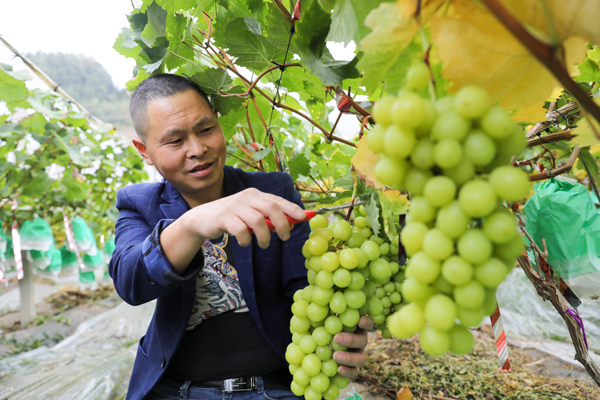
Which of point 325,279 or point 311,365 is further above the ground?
point 325,279

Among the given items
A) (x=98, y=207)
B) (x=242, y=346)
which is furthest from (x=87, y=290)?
(x=242, y=346)

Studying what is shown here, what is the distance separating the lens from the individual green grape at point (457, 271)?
30 cm

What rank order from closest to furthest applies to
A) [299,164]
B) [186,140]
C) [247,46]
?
[247,46], [186,140], [299,164]

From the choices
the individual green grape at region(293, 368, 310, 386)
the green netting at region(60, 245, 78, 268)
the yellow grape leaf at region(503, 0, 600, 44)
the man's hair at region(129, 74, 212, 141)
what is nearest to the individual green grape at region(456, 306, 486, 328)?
the yellow grape leaf at region(503, 0, 600, 44)

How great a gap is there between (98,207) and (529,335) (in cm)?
466

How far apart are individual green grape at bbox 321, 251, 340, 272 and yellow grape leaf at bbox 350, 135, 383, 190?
0.46 feet

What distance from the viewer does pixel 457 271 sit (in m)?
0.30

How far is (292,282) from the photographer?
1137 millimetres

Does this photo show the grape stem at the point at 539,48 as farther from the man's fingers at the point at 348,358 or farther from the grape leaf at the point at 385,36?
the man's fingers at the point at 348,358

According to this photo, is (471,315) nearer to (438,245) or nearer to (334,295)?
(438,245)

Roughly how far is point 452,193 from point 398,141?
6 cm

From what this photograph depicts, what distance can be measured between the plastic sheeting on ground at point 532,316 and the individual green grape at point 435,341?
1.93 metres

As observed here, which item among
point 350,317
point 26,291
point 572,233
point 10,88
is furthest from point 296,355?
point 26,291

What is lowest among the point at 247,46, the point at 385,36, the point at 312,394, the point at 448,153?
the point at 312,394
